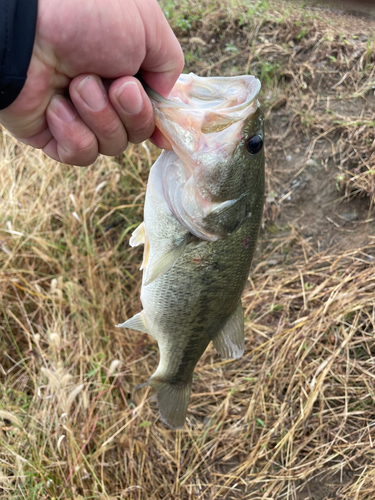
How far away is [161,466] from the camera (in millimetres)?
2666

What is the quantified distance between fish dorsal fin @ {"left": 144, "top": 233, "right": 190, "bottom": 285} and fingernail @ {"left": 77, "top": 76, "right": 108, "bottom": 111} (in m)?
0.52

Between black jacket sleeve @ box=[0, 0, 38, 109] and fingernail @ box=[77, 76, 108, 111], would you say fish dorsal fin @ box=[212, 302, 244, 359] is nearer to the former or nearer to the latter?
fingernail @ box=[77, 76, 108, 111]

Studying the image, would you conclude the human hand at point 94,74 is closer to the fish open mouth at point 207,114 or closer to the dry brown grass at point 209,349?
the fish open mouth at point 207,114

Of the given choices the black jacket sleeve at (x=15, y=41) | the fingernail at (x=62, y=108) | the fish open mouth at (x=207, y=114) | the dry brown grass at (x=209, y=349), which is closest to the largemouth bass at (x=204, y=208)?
the fish open mouth at (x=207, y=114)

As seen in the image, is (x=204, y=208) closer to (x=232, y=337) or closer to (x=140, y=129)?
(x=140, y=129)

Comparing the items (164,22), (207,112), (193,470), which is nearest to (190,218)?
(207,112)

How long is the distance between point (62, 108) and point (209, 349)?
2298 millimetres

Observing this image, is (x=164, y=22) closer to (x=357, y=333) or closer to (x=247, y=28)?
(x=357, y=333)

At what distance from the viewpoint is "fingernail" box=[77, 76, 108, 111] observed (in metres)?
1.15

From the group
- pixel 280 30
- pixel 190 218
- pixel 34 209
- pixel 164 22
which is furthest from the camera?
pixel 280 30

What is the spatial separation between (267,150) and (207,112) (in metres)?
2.55

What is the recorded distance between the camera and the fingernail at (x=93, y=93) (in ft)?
3.78

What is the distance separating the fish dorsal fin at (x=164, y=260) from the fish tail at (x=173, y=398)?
72 cm

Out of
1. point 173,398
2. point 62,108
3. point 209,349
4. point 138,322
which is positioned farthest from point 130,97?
point 209,349
